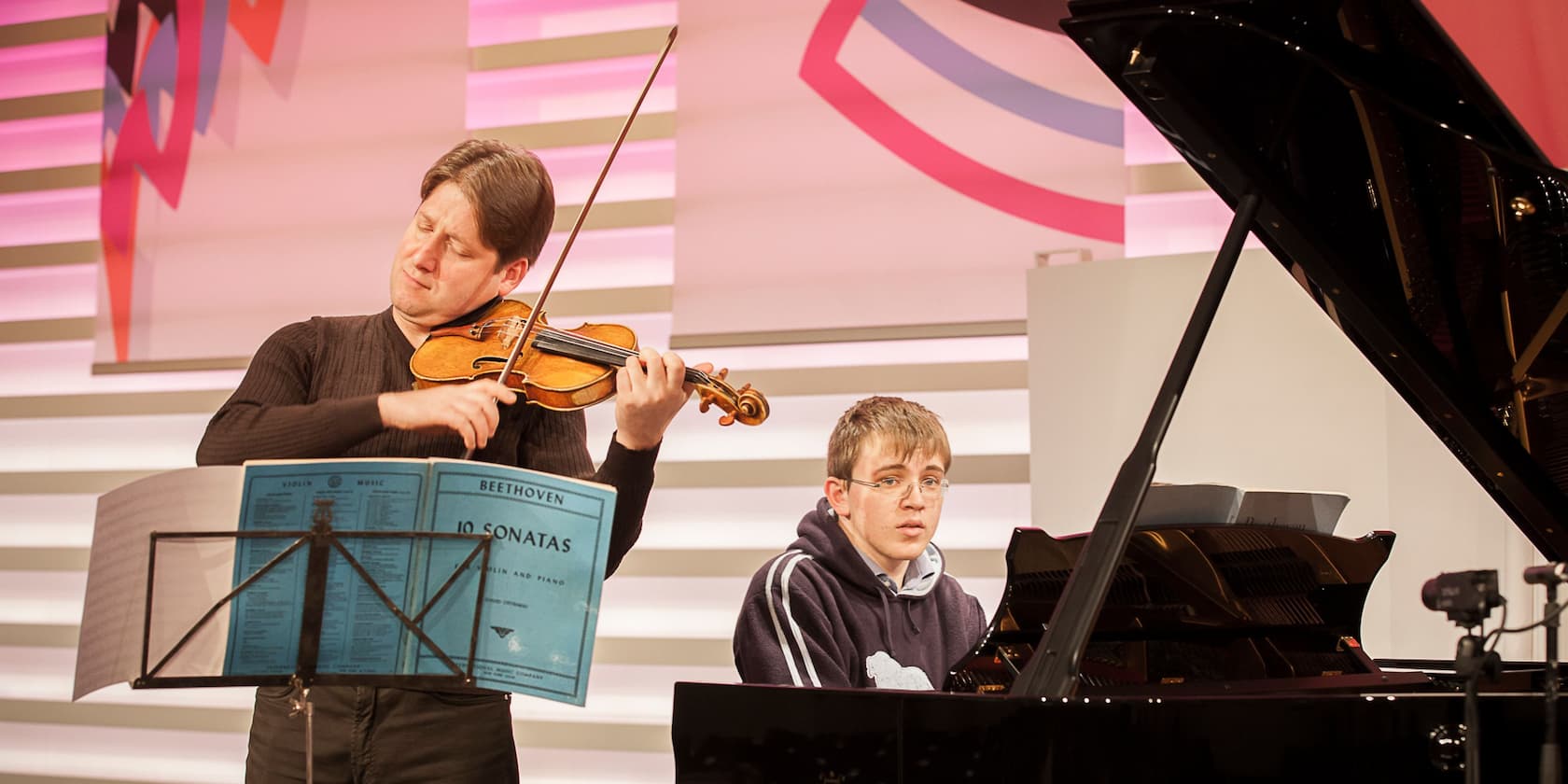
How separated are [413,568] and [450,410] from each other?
12.8 inches

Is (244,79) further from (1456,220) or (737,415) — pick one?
(1456,220)

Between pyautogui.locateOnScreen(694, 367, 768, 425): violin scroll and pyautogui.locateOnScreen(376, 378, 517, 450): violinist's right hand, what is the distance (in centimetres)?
40

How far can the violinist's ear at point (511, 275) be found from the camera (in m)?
2.35

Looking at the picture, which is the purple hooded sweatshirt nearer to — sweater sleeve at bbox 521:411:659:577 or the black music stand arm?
sweater sleeve at bbox 521:411:659:577

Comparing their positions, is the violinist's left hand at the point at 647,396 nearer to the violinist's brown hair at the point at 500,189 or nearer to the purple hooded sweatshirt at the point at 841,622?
the violinist's brown hair at the point at 500,189

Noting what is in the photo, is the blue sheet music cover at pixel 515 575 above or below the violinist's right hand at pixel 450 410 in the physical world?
below

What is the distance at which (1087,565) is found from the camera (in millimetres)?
1679

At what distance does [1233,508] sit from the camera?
2191 mm

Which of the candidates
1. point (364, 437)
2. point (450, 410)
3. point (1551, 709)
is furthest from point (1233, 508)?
point (364, 437)

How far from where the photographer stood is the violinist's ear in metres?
2.35

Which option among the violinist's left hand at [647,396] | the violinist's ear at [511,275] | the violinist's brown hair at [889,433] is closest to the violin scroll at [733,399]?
the violinist's left hand at [647,396]

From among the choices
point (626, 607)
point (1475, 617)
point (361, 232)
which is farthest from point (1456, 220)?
point (361, 232)

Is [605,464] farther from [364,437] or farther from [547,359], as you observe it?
[364,437]

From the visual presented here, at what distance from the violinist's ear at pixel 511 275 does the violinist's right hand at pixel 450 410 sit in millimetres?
344
